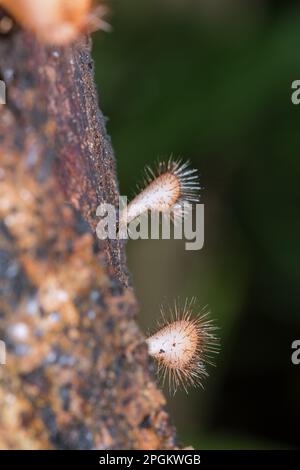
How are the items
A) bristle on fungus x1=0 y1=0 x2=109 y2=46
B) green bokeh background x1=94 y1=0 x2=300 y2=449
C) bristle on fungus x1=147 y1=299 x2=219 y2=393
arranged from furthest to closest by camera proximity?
green bokeh background x1=94 y1=0 x2=300 y2=449 < bristle on fungus x1=147 y1=299 x2=219 y2=393 < bristle on fungus x1=0 y1=0 x2=109 y2=46

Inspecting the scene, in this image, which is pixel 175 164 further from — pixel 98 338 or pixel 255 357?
pixel 255 357

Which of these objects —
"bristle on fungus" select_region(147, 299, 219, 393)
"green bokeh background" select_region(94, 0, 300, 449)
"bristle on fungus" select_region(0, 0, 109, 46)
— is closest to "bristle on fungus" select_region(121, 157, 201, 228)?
"bristle on fungus" select_region(147, 299, 219, 393)

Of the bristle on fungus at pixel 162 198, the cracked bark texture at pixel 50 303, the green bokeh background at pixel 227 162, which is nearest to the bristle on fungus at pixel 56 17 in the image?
the cracked bark texture at pixel 50 303

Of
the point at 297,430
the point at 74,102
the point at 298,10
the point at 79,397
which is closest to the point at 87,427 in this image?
the point at 79,397

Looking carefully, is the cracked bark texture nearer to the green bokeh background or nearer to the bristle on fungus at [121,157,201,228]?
the bristle on fungus at [121,157,201,228]

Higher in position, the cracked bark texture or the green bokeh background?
the green bokeh background

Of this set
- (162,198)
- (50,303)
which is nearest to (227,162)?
(162,198)
